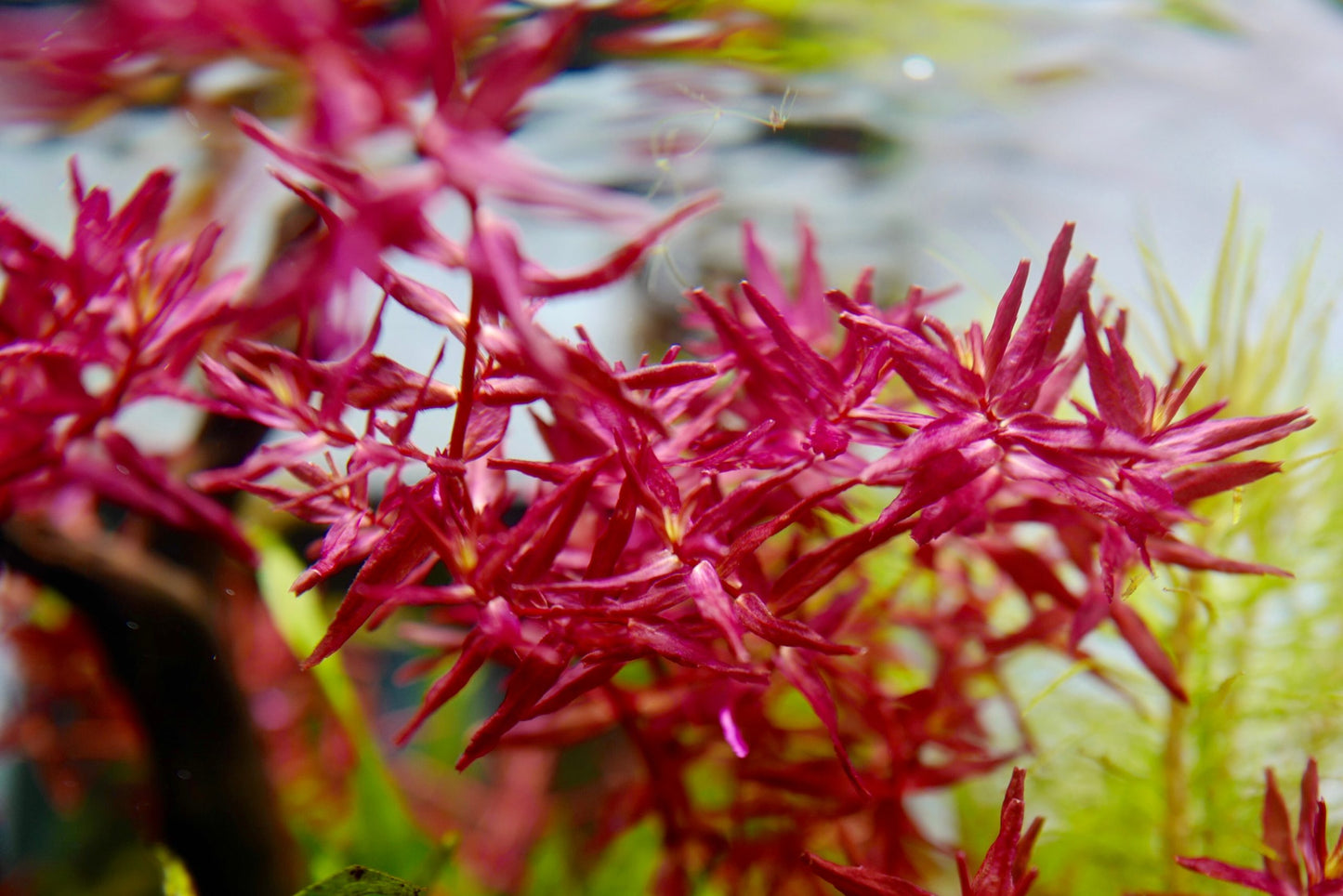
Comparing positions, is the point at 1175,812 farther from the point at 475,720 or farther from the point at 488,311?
the point at 475,720

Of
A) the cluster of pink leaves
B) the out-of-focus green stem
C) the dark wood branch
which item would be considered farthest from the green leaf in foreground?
the out-of-focus green stem

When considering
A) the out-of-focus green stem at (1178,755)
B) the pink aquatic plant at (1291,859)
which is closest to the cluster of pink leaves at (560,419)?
the pink aquatic plant at (1291,859)

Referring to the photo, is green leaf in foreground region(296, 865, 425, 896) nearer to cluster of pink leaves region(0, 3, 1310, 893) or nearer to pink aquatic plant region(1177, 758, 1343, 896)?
cluster of pink leaves region(0, 3, 1310, 893)

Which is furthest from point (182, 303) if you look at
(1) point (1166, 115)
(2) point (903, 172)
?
(1) point (1166, 115)

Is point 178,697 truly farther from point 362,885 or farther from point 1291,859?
point 1291,859

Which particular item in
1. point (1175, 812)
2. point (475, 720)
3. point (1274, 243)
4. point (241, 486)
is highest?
point (241, 486)
